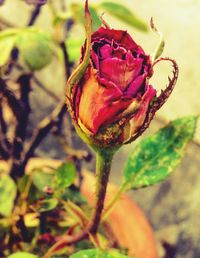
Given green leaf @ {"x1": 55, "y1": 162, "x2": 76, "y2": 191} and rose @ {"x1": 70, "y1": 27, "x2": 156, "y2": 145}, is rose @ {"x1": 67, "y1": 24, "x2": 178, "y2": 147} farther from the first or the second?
green leaf @ {"x1": 55, "y1": 162, "x2": 76, "y2": 191}

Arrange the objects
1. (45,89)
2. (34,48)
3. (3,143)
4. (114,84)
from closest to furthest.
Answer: (114,84), (34,48), (3,143), (45,89)

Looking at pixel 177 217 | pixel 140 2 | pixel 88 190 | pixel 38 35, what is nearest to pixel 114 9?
pixel 38 35

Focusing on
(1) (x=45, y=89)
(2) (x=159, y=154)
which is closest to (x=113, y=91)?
(2) (x=159, y=154)

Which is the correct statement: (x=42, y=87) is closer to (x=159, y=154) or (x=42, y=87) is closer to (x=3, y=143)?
(x=3, y=143)

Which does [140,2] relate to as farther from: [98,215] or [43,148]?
[98,215]

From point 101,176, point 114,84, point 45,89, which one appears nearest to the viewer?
point 114,84

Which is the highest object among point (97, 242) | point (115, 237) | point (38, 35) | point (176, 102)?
point (38, 35)

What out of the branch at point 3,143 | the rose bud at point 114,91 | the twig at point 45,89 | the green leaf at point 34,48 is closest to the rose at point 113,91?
the rose bud at point 114,91
